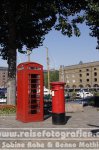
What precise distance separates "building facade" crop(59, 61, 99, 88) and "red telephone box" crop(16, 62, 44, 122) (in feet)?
344

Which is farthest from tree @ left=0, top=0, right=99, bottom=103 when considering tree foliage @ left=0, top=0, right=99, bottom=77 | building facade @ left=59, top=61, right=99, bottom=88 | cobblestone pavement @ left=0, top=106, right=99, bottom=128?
building facade @ left=59, top=61, right=99, bottom=88

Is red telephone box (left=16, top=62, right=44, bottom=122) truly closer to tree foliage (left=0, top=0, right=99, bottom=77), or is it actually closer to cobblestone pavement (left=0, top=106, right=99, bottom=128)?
cobblestone pavement (left=0, top=106, right=99, bottom=128)

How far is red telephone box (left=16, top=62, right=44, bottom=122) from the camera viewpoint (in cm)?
1509

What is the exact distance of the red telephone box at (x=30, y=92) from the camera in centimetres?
1509

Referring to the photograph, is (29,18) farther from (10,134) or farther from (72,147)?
(72,147)

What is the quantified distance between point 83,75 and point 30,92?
116 meters

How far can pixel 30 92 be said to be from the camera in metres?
15.3

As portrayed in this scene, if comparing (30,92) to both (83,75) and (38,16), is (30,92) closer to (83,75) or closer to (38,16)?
(38,16)

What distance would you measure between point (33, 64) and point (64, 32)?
7338 mm

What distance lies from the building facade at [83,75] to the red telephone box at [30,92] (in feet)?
344

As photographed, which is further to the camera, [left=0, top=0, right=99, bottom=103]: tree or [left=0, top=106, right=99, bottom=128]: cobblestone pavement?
[left=0, top=0, right=99, bottom=103]: tree

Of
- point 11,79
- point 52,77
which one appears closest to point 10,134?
point 11,79

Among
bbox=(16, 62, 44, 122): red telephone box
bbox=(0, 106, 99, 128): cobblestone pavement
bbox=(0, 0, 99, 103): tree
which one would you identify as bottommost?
bbox=(0, 106, 99, 128): cobblestone pavement

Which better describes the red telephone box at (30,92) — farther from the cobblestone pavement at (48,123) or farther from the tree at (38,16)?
the tree at (38,16)
